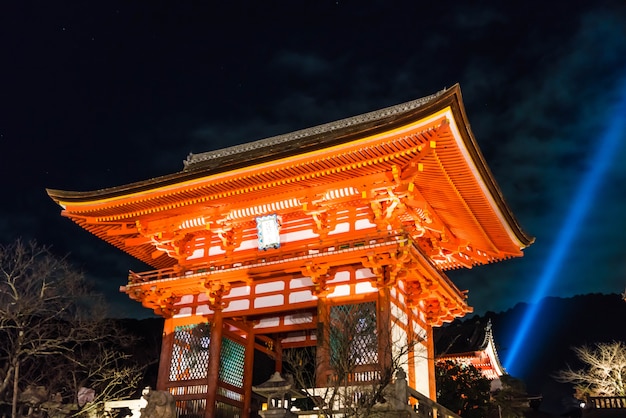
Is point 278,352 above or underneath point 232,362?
above

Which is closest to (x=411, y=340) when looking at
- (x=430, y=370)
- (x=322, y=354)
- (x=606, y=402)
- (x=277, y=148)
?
(x=430, y=370)

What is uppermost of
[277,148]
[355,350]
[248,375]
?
[277,148]

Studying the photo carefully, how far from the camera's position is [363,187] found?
17406 millimetres

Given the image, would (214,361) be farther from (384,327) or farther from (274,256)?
(384,327)

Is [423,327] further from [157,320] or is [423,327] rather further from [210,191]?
[157,320]

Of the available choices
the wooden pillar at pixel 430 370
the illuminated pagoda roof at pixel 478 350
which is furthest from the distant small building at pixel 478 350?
the wooden pillar at pixel 430 370

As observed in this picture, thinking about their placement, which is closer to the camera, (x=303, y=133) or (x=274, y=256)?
(x=274, y=256)

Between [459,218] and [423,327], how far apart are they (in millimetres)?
4002

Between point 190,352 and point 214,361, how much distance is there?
4.82 ft

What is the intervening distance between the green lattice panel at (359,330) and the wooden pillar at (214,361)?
13.3 ft

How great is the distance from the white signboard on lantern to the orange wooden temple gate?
0.12 ft

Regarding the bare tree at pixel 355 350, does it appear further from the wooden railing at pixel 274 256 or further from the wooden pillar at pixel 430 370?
the wooden pillar at pixel 430 370

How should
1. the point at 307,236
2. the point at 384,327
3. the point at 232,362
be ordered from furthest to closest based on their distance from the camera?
the point at 232,362 < the point at 307,236 < the point at 384,327

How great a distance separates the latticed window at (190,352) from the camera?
1898 centimetres
